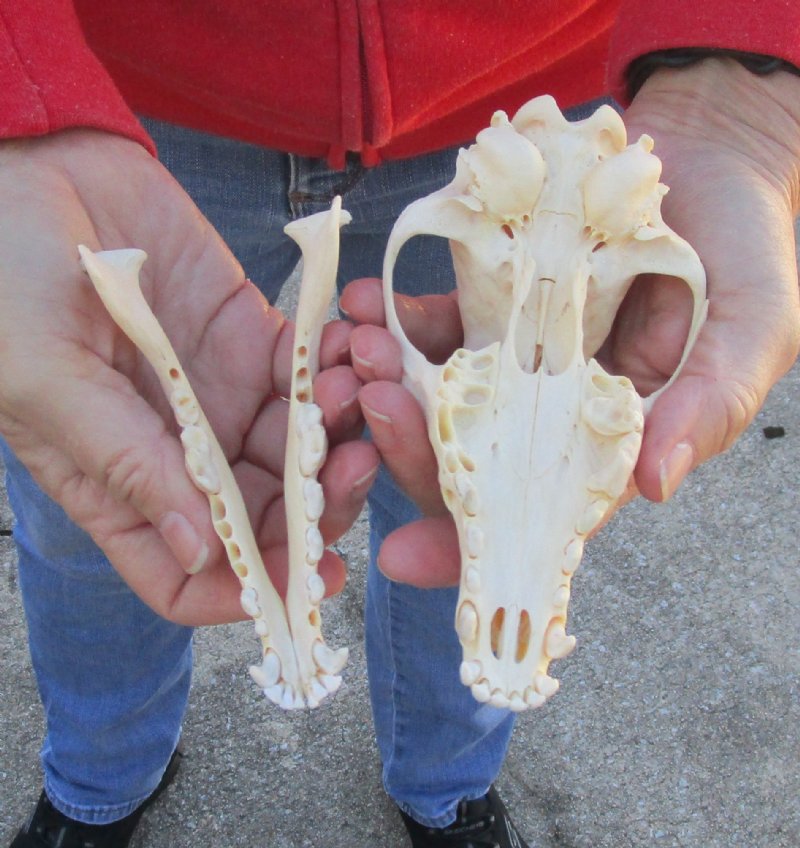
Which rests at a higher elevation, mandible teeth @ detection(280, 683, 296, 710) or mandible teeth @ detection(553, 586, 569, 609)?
mandible teeth @ detection(553, 586, 569, 609)

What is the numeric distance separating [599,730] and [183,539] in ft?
4.44

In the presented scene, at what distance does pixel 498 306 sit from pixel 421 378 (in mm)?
180

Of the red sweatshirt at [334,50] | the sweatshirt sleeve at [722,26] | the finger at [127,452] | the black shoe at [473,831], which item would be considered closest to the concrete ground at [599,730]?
the black shoe at [473,831]

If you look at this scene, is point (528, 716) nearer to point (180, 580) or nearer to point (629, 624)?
point (629, 624)

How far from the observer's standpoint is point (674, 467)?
42.4 inches

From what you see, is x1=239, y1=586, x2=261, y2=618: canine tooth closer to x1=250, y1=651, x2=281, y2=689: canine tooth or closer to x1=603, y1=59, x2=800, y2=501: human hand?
x1=250, y1=651, x2=281, y2=689: canine tooth

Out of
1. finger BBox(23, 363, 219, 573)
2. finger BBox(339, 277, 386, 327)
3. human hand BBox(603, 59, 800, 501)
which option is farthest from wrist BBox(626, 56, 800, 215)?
finger BBox(23, 363, 219, 573)

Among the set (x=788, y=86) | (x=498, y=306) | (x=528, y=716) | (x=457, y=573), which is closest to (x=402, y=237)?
(x=498, y=306)

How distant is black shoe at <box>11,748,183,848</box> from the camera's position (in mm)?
1841

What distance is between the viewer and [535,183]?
123 centimetres

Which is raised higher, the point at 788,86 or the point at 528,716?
the point at 788,86

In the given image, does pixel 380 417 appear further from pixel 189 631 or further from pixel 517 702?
pixel 189 631

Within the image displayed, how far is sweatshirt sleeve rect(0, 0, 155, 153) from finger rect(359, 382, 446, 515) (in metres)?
0.49

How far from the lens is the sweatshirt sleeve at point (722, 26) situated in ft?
4.37
